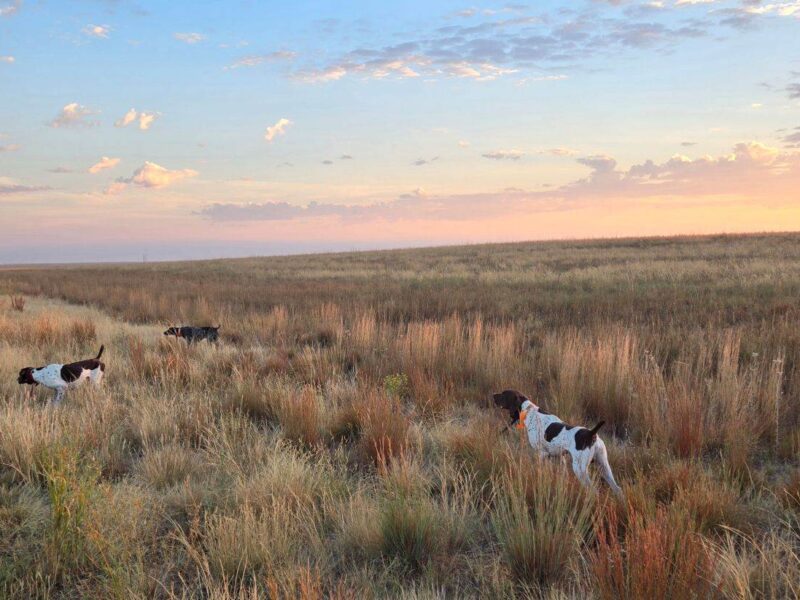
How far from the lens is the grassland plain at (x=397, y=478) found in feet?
8.99

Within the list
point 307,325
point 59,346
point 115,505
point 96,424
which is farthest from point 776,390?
point 59,346

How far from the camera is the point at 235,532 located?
3.01m

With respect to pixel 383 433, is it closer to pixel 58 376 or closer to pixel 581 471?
pixel 581 471

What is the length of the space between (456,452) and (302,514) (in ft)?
4.80

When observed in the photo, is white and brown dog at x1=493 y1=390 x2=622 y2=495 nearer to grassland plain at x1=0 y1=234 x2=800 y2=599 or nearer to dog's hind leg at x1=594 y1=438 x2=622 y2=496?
dog's hind leg at x1=594 y1=438 x2=622 y2=496

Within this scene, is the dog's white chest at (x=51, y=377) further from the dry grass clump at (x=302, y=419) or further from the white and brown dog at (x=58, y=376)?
the dry grass clump at (x=302, y=419)

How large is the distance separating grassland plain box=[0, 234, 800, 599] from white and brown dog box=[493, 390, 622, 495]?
16 cm

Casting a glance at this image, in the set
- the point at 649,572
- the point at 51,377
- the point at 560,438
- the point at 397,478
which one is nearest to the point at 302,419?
the point at 397,478

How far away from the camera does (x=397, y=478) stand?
3514 mm

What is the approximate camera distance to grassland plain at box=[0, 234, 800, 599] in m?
2.74

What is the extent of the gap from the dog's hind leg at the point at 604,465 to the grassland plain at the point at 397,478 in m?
0.10

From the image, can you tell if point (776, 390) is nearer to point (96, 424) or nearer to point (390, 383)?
point (390, 383)

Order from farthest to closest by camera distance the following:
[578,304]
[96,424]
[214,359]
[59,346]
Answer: [578,304], [59,346], [214,359], [96,424]

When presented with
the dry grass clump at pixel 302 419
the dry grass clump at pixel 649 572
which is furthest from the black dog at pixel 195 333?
the dry grass clump at pixel 649 572
